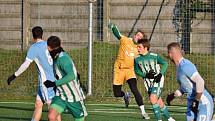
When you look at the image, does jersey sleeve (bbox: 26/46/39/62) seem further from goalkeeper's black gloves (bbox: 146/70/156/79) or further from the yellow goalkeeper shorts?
the yellow goalkeeper shorts

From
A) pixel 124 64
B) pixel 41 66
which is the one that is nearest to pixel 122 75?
pixel 124 64

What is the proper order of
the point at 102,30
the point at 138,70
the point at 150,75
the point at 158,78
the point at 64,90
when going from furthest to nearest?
the point at 102,30 → the point at 138,70 → the point at 150,75 → the point at 158,78 → the point at 64,90

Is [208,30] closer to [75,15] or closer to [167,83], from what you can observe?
[167,83]

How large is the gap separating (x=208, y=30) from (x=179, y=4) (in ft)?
4.20

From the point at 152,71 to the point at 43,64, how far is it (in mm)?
3284

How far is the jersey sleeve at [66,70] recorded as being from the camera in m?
11.8

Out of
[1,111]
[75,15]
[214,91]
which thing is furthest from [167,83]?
[1,111]

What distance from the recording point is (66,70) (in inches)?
468

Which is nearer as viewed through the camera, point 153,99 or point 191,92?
point 191,92

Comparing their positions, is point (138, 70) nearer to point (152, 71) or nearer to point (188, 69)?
point (152, 71)

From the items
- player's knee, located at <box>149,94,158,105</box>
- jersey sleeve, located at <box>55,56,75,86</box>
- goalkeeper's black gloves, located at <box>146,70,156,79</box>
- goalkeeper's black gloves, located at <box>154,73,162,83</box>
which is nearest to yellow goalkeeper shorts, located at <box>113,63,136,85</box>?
goalkeeper's black gloves, located at <box>146,70,156,79</box>

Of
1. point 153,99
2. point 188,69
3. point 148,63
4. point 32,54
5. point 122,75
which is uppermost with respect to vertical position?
point 32,54

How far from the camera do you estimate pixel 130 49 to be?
735 inches

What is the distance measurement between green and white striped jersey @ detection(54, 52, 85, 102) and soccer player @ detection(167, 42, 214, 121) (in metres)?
1.66
